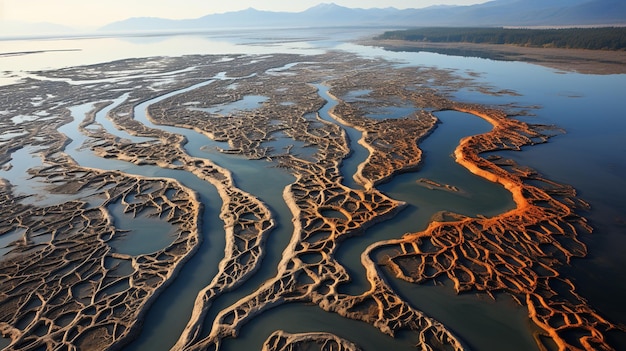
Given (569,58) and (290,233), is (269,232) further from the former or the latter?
(569,58)

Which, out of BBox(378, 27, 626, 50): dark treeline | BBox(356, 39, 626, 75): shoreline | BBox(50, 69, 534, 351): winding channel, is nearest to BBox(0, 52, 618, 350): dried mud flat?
BBox(50, 69, 534, 351): winding channel

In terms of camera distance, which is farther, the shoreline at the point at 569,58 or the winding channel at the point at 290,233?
the shoreline at the point at 569,58

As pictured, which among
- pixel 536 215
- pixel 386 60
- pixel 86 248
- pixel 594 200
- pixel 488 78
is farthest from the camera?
pixel 386 60

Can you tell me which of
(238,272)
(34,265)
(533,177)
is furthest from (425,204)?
(34,265)

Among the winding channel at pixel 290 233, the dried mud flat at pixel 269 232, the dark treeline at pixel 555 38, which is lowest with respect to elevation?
the winding channel at pixel 290 233

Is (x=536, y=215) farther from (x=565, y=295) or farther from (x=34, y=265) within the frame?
(x=34, y=265)

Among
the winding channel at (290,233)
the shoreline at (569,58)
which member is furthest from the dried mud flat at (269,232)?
the shoreline at (569,58)

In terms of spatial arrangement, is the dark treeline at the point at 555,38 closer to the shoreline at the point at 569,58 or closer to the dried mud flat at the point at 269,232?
the shoreline at the point at 569,58

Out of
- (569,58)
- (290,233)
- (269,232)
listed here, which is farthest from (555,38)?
(269,232)
